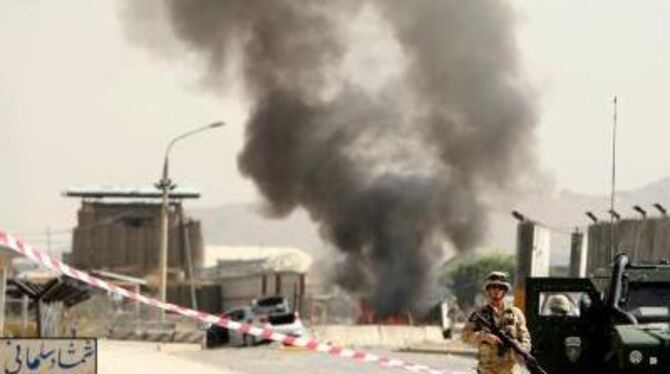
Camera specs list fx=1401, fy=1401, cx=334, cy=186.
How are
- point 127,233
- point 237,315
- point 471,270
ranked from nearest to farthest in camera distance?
point 237,315 < point 127,233 < point 471,270

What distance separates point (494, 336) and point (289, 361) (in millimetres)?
21650

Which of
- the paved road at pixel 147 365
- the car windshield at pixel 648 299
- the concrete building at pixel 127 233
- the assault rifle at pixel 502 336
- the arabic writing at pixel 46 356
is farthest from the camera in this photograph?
the concrete building at pixel 127 233

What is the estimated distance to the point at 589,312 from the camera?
1213 cm

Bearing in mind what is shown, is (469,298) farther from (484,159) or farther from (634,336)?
(634,336)

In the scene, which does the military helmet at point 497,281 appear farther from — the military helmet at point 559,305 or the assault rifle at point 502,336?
the military helmet at point 559,305

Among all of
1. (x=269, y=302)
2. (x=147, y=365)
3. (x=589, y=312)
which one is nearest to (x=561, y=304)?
(x=589, y=312)

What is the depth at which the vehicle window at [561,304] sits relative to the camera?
12.2m

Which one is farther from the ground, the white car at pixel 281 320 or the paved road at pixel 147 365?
the white car at pixel 281 320

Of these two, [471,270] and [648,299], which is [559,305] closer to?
[648,299]

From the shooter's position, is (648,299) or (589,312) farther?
(648,299)

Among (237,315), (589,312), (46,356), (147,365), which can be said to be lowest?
(147,365)

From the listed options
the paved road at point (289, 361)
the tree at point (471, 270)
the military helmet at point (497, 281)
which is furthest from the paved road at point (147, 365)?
the tree at point (471, 270)

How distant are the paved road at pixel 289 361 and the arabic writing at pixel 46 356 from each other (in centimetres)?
1418

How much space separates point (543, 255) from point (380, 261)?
4713 centimetres
